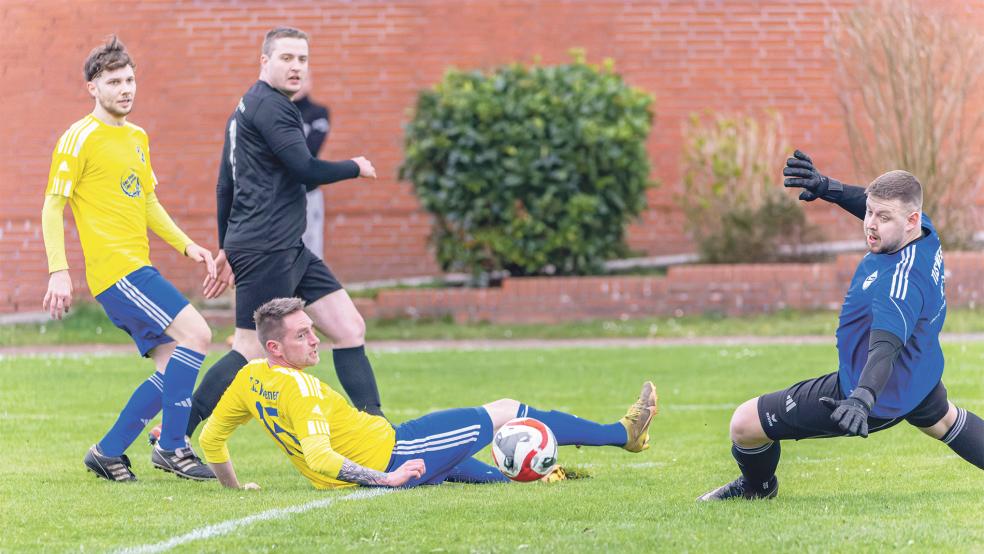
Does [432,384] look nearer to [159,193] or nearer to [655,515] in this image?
[655,515]

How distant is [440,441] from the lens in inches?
260

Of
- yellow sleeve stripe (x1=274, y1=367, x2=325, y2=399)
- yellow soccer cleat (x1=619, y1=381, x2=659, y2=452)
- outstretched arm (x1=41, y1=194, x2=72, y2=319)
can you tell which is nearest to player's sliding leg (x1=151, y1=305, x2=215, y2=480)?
outstretched arm (x1=41, y1=194, x2=72, y2=319)

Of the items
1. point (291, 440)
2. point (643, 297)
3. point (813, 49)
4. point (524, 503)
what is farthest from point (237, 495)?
point (813, 49)

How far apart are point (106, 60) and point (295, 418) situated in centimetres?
222

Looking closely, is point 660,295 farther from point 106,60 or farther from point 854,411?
point 854,411

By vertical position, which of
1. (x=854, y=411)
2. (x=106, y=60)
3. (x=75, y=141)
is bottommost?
(x=854, y=411)

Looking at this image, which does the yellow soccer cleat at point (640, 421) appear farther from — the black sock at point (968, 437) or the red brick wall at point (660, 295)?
the red brick wall at point (660, 295)

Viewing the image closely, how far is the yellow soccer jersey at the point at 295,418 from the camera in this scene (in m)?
6.36

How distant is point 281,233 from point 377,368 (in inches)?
196

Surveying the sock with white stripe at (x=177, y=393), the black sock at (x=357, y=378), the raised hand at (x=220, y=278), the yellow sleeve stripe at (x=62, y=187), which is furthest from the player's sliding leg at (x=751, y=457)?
the yellow sleeve stripe at (x=62, y=187)

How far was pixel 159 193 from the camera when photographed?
17984mm

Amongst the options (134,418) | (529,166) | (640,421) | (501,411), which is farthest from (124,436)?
(529,166)

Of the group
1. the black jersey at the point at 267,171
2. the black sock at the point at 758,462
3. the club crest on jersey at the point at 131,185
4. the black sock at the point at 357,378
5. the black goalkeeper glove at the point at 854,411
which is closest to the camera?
the black goalkeeper glove at the point at 854,411

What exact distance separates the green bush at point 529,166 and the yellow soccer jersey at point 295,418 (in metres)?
9.02
